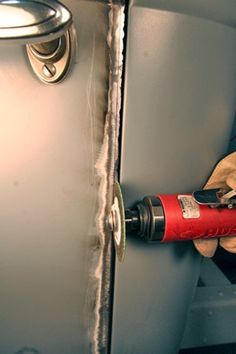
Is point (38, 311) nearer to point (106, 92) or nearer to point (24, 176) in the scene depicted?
point (24, 176)

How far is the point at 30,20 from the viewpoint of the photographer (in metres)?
0.28

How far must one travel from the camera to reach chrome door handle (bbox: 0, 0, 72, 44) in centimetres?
28

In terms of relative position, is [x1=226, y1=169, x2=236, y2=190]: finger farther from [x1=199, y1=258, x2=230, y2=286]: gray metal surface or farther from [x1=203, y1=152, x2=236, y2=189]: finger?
[x1=199, y1=258, x2=230, y2=286]: gray metal surface

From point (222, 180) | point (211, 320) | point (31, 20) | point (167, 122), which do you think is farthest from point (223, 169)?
point (211, 320)

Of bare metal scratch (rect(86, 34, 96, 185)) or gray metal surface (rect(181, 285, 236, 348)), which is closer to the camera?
bare metal scratch (rect(86, 34, 96, 185))

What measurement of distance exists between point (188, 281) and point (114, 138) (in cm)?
32

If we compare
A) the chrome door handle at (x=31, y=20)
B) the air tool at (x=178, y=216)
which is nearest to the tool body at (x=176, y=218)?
the air tool at (x=178, y=216)

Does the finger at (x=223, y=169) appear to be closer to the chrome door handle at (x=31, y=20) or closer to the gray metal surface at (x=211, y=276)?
the chrome door handle at (x=31, y=20)

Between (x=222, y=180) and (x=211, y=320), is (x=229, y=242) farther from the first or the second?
(x=211, y=320)

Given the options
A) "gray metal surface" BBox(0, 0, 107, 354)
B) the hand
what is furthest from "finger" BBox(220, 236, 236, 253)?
"gray metal surface" BBox(0, 0, 107, 354)

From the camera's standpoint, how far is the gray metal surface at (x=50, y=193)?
1.37 ft

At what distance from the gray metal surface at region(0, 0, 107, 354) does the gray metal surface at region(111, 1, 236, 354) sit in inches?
1.9

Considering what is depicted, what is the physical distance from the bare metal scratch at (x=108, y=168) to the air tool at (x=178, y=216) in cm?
2

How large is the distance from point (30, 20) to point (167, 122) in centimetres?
24
